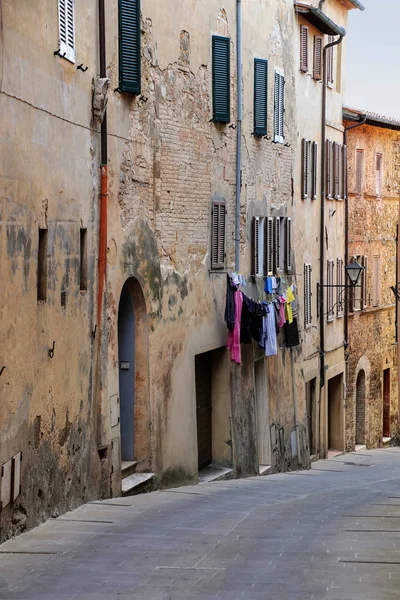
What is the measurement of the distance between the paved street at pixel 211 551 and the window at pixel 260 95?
340 inches

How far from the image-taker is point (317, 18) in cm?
2725

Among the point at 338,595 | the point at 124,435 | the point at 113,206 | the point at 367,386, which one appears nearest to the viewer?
the point at 338,595

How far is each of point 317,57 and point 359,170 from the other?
5880 mm

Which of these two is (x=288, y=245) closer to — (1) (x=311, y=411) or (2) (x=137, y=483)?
(1) (x=311, y=411)

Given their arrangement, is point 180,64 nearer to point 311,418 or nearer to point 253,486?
point 253,486

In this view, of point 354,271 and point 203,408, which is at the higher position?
point 354,271

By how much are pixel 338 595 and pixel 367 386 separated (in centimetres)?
2647

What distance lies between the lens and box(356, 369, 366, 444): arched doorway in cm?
3494

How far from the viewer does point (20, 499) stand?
11766 mm

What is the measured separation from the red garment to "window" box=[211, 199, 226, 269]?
2.10 ft

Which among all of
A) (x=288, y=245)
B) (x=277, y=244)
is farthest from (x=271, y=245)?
(x=288, y=245)

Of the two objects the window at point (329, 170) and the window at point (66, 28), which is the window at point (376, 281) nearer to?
the window at point (329, 170)

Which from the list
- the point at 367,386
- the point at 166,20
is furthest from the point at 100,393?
the point at 367,386

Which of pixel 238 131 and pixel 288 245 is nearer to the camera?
pixel 238 131
